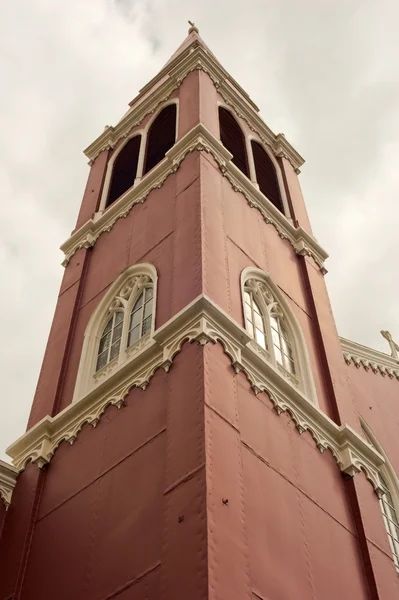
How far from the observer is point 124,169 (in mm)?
21219

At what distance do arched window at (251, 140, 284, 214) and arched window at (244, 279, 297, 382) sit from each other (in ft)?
17.5

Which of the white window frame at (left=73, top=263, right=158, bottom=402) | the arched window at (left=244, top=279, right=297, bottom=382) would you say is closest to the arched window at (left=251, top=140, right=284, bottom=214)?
the arched window at (left=244, top=279, right=297, bottom=382)

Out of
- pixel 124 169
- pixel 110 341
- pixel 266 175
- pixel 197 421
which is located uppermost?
pixel 124 169

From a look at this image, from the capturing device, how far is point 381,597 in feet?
35.4

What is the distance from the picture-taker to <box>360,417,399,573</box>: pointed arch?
1419 cm

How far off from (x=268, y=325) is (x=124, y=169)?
8.87 metres

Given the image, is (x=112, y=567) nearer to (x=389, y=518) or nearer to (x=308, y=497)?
(x=308, y=497)

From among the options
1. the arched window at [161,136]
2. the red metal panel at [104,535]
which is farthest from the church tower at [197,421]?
the arched window at [161,136]

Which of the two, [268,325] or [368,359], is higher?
[368,359]

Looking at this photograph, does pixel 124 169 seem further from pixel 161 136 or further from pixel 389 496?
pixel 389 496

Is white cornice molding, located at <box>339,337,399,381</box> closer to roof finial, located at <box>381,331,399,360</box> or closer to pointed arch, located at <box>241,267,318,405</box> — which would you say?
roof finial, located at <box>381,331,399,360</box>

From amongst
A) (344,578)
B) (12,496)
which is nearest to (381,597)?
(344,578)

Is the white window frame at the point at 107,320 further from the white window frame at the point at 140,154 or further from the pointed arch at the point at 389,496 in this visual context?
the pointed arch at the point at 389,496

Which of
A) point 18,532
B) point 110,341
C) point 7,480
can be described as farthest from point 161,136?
point 18,532
